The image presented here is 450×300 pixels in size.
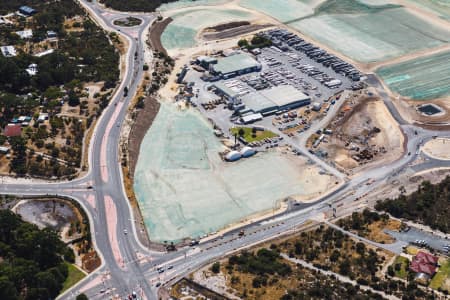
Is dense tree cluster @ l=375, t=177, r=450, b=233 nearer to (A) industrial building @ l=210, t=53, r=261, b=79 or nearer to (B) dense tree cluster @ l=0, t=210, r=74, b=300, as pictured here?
(B) dense tree cluster @ l=0, t=210, r=74, b=300

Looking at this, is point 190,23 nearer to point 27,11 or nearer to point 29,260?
point 27,11

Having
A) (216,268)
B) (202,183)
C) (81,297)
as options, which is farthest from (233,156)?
(81,297)

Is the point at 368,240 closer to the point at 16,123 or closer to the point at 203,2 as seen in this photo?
the point at 16,123

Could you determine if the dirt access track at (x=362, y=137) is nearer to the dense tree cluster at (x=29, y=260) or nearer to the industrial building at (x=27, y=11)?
the dense tree cluster at (x=29, y=260)

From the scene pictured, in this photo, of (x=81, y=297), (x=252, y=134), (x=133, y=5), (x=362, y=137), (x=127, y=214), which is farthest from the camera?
(x=133, y=5)

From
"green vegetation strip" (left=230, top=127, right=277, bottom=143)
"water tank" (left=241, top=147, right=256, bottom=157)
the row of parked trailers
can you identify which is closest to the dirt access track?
"green vegetation strip" (left=230, top=127, right=277, bottom=143)

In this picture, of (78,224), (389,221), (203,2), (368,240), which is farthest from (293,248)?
(203,2)
